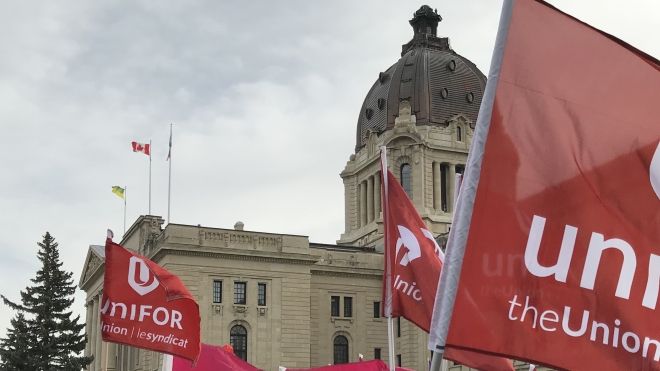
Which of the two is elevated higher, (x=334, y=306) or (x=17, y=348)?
(x=334, y=306)

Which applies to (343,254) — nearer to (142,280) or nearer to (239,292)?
(239,292)

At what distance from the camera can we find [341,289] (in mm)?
69375

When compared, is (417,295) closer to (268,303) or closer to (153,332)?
(153,332)

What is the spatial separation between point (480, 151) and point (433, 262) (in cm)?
925

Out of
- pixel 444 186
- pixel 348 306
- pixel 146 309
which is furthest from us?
Answer: pixel 444 186

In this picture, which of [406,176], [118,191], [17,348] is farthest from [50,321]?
[406,176]

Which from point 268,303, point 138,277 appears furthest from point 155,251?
point 138,277

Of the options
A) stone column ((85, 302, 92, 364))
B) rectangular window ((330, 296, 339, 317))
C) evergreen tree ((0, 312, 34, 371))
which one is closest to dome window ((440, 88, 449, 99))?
rectangular window ((330, 296, 339, 317))

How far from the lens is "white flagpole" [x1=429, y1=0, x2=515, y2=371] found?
22.1ft

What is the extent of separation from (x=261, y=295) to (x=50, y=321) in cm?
1360

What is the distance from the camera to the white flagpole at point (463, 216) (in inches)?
265

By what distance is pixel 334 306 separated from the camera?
6912 centimetres

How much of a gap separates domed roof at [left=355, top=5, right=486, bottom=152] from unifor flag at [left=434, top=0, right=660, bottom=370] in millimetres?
74673

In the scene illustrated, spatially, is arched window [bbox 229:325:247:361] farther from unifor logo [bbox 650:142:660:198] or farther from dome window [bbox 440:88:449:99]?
unifor logo [bbox 650:142:660:198]
